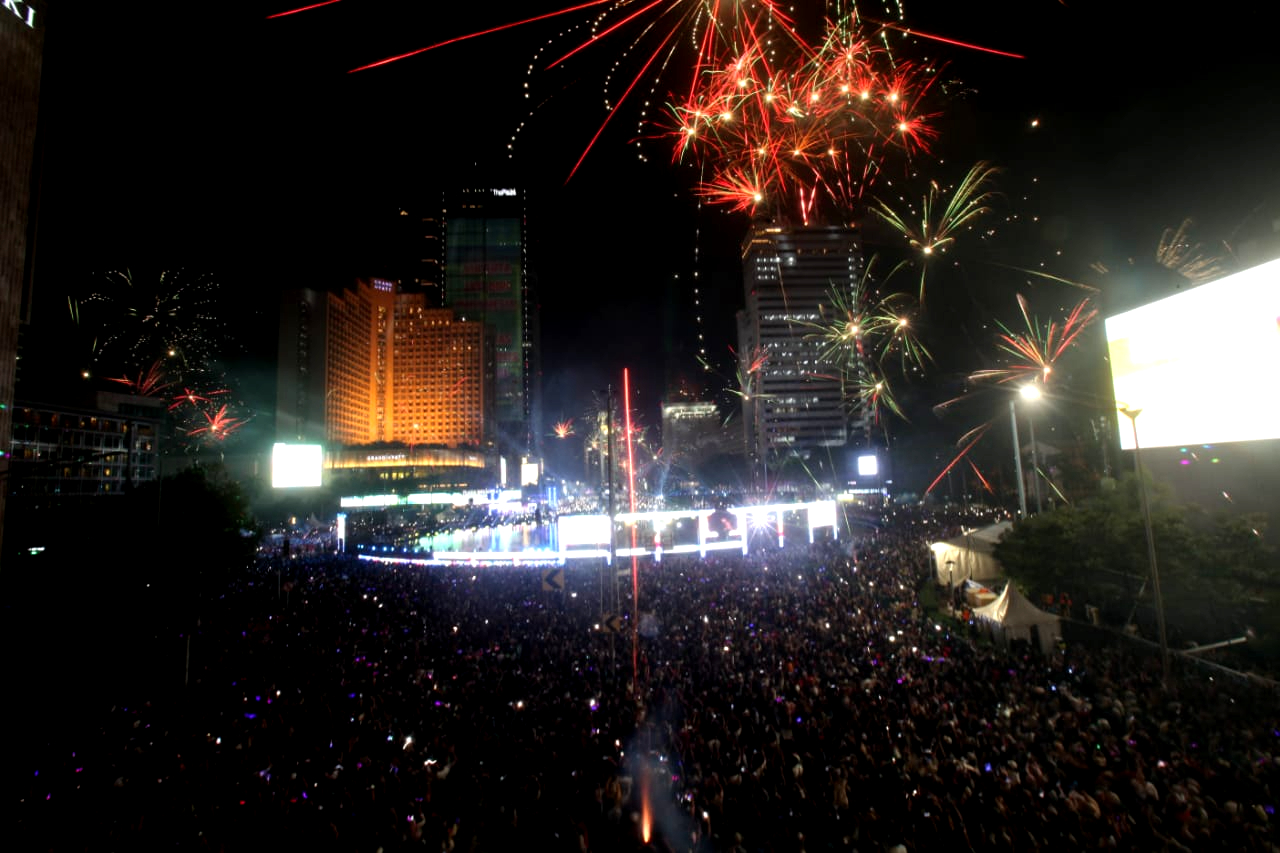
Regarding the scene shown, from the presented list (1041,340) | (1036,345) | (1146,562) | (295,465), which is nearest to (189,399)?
(295,465)

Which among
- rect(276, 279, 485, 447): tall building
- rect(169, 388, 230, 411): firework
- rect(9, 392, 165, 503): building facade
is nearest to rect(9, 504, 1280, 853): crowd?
A: rect(9, 392, 165, 503): building facade

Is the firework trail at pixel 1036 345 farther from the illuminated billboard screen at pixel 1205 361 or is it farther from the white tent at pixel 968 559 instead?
the white tent at pixel 968 559

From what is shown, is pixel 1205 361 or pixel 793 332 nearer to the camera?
pixel 1205 361

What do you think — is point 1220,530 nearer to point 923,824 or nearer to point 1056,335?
point 923,824

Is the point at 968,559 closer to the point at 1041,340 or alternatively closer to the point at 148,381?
the point at 1041,340

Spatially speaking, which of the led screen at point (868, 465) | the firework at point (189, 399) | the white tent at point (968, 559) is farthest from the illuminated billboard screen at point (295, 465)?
the led screen at point (868, 465)

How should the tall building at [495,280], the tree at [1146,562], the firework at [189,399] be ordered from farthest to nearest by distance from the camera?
the tall building at [495,280] < the firework at [189,399] < the tree at [1146,562]
